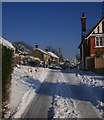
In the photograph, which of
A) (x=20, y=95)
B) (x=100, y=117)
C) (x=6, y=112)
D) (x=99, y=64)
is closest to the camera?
(x=100, y=117)

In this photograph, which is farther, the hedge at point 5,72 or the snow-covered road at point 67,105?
the hedge at point 5,72

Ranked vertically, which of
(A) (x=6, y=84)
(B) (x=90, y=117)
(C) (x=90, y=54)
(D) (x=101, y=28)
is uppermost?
(D) (x=101, y=28)

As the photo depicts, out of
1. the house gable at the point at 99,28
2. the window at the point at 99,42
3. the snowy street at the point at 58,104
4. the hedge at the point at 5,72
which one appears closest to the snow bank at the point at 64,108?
the snowy street at the point at 58,104

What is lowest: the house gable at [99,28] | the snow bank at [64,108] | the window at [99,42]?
the snow bank at [64,108]

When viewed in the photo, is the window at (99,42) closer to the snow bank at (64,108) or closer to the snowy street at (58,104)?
the snowy street at (58,104)

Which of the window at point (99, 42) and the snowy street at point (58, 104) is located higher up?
the window at point (99, 42)

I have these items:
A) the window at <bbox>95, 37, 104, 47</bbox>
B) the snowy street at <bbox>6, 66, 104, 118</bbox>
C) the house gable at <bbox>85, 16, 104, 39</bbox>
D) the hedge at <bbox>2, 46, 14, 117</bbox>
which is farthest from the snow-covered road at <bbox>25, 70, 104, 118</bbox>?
the window at <bbox>95, 37, 104, 47</bbox>

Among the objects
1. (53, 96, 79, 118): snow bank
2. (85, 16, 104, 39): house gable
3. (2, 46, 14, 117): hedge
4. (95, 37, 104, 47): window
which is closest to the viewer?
(53, 96, 79, 118): snow bank

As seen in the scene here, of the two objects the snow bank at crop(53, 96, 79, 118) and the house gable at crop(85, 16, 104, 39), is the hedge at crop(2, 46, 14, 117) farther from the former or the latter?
the house gable at crop(85, 16, 104, 39)

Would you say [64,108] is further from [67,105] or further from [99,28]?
[99,28]

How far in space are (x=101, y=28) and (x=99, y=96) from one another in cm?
2582

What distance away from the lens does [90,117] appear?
1112 centimetres

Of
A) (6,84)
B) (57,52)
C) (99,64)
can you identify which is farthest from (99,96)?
(57,52)

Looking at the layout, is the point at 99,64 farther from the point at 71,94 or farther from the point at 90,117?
the point at 90,117
